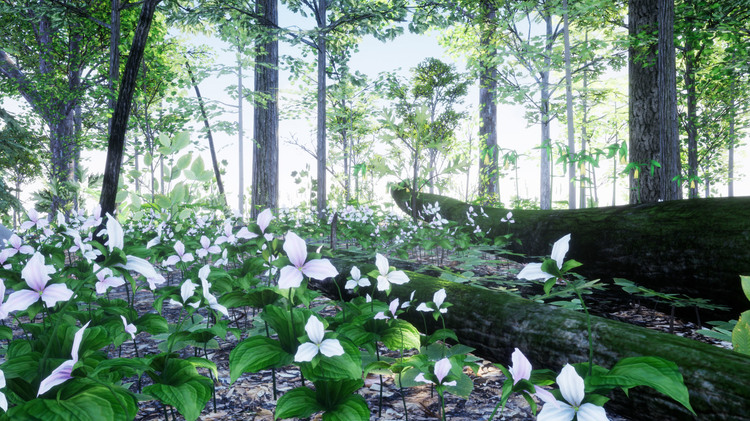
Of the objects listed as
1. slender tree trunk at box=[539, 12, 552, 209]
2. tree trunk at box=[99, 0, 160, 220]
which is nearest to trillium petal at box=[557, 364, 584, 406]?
tree trunk at box=[99, 0, 160, 220]

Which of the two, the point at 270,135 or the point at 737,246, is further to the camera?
the point at 270,135

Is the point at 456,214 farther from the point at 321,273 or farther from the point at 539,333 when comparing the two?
the point at 321,273

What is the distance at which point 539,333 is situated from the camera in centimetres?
190

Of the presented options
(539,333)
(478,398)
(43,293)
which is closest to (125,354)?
(43,293)

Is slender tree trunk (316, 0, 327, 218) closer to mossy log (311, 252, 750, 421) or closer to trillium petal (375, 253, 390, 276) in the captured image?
mossy log (311, 252, 750, 421)

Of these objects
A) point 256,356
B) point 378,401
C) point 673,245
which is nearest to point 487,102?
point 673,245

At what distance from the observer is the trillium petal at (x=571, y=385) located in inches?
35.7

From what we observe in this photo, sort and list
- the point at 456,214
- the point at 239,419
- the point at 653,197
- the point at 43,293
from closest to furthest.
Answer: the point at 43,293 < the point at 239,419 < the point at 653,197 < the point at 456,214

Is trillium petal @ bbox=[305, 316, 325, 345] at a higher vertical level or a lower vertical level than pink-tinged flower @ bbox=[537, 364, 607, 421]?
higher

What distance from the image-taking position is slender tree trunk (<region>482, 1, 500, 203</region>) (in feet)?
39.0

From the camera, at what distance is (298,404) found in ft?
4.47

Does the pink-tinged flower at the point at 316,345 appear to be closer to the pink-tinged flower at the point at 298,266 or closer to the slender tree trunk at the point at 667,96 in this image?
the pink-tinged flower at the point at 298,266

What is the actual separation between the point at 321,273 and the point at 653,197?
543 centimetres

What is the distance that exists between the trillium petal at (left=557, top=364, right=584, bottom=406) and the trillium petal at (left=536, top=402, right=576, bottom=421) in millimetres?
23
